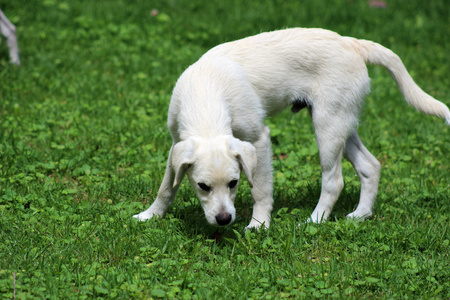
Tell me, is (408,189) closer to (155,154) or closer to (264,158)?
(264,158)

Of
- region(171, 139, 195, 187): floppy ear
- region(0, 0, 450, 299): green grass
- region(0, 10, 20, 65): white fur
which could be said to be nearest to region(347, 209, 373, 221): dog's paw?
region(0, 0, 450, 299): green grass

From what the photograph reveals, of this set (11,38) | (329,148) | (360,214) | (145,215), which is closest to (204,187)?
(145,215)

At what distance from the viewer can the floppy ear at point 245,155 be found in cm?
369

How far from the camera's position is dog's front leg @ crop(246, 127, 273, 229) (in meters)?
4.34

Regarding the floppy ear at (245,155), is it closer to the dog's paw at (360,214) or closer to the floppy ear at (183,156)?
the floppy ear at (183,156)

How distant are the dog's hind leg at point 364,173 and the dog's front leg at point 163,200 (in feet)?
5.08

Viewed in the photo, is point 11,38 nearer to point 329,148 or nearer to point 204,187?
point 204,187

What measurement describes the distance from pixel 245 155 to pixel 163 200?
0.99 meters

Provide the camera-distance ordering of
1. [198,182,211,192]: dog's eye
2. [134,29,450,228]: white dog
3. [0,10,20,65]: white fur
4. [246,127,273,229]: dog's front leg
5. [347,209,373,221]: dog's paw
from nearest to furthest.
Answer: [198,182,211,192]: dog's eye, [134,29,450,228]: white dog, [246,127,273,229]: dog's front leg, [347,209,373,221]: dog's paw, [0,10,20,65]: white fur

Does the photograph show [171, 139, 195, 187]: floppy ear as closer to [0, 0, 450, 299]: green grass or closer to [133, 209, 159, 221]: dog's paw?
[0, 0, 450, 299]: green grass

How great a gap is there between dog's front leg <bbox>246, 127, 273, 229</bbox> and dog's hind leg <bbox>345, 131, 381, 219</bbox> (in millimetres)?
792

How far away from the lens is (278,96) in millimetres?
4449

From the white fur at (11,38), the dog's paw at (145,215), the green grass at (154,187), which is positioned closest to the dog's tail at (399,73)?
the green grass at (154,187)

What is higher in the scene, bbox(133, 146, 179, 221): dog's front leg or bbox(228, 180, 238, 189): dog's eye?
bbox(228, 180, 238, 189): dog's eye
